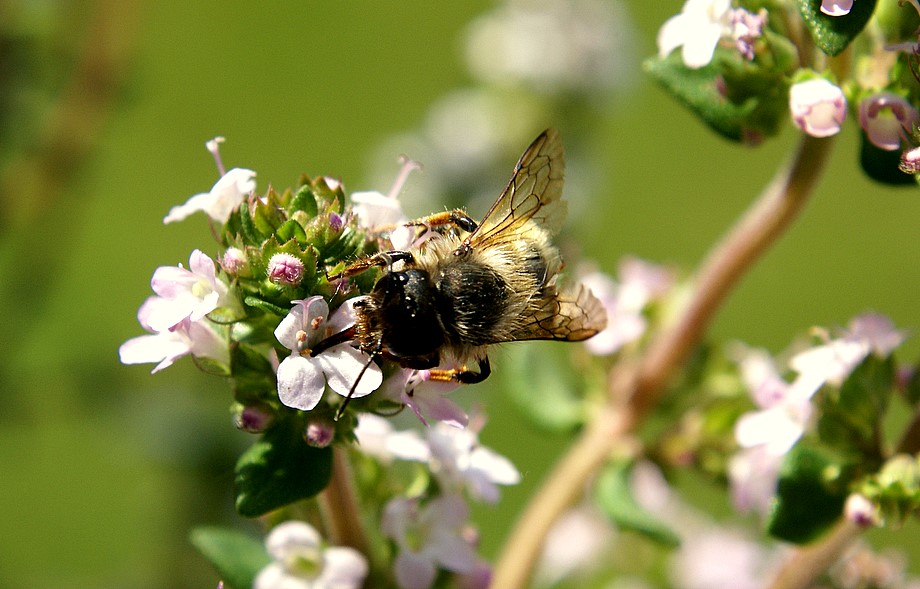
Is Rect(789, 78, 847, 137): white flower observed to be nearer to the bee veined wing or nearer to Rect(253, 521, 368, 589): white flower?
the bee veined wing

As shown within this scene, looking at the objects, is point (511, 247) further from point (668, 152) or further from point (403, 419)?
point (668, 152)

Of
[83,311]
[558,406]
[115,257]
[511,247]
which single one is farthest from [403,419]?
[115,257]

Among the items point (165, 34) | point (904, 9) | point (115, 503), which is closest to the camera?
point (904, 9)

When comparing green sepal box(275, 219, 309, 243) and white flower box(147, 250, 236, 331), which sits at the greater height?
green sepal box(275, 219, 309, 243)

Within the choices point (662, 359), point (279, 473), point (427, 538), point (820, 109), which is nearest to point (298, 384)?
Answer: point (279, 473)

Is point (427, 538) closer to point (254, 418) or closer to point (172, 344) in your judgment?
point (254, 418)

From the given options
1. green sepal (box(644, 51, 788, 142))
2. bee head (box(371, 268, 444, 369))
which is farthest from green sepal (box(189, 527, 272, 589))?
green sepal (box(644, 51, 788, 142))

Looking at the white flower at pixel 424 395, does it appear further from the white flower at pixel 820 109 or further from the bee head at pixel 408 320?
the white flower at pixel 820 109
